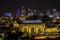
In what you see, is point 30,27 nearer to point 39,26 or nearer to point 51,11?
point 39,26

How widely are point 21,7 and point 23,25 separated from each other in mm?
541

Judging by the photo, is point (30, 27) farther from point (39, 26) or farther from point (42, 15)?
point (42, 15)

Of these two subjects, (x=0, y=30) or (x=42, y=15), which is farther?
(x=42, y=15)

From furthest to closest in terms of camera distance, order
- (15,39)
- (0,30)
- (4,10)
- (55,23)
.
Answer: (55,23) < (4,10) < (0,30) < (15,39)

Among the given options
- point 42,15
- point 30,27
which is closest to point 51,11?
point 42,15

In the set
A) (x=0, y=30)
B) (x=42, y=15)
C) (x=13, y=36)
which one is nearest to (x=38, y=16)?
(x=42, y=15)

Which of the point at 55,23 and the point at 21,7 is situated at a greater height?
the point at 21,7

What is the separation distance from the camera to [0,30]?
14.0 feet

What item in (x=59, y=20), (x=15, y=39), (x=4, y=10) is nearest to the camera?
(x=15, y=39)

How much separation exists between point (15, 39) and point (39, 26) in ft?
8.35

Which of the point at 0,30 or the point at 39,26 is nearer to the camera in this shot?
the point at 0,30

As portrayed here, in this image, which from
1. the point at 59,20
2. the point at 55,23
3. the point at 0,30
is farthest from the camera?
the point at 59,20

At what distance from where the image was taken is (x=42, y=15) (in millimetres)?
6004

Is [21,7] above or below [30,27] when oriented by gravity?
above
